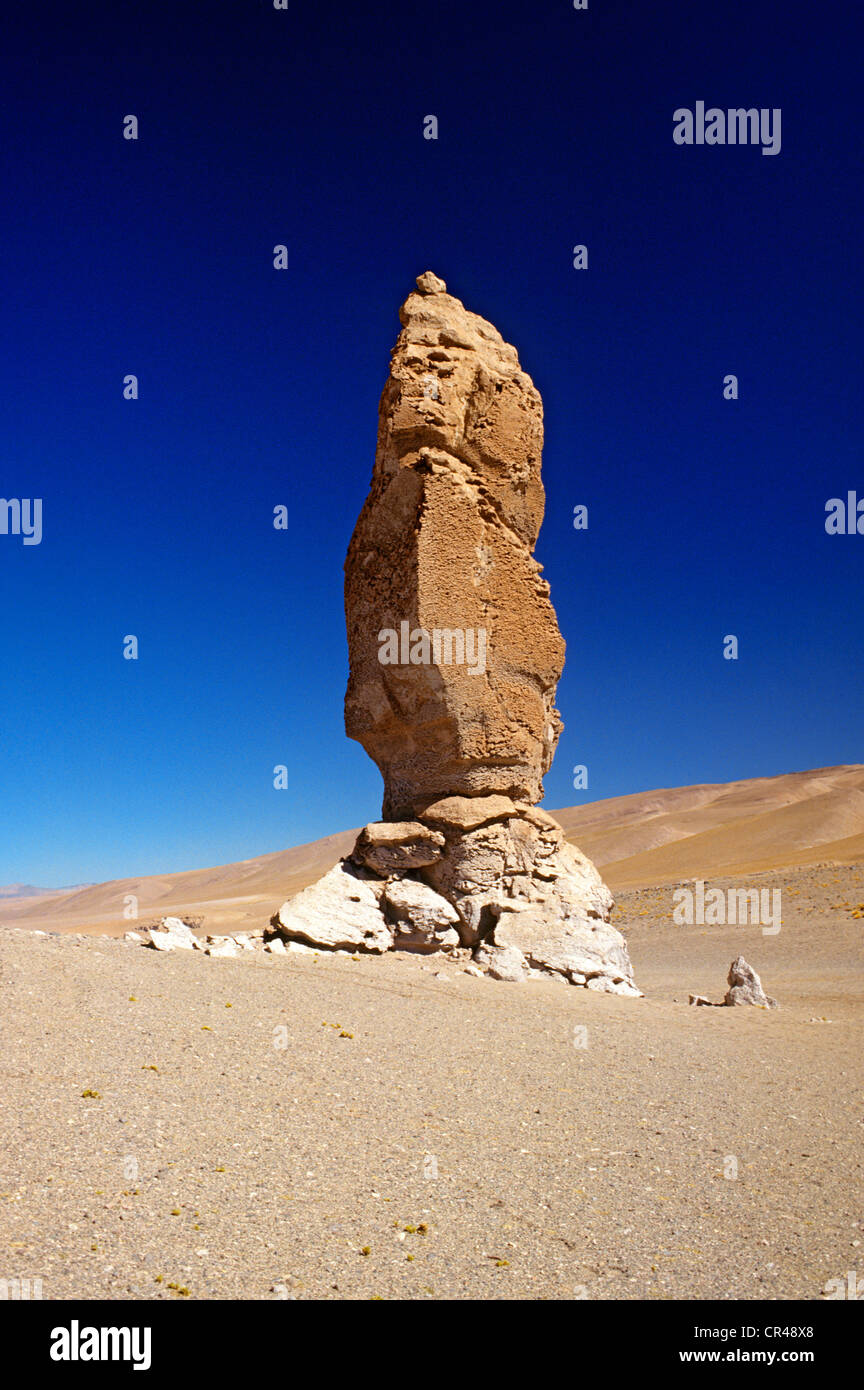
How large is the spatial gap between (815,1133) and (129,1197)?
5345 millimetres

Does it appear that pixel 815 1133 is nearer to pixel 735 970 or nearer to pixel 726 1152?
pixel 726 1152

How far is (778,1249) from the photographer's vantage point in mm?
4914

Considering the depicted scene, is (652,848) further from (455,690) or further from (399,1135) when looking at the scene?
(399,1135)

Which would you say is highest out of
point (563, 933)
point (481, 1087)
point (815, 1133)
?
point (563, 933)

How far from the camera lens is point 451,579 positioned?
38.7 ft

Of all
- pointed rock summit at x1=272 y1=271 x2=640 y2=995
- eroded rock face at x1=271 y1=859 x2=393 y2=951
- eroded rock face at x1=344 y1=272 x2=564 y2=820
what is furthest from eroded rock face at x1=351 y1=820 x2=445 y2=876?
eroded rock face at x1=344 y1=272 x2=564 y2=820

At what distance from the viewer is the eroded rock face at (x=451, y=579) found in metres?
11.8

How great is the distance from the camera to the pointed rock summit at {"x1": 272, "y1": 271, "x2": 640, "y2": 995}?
11633 mm

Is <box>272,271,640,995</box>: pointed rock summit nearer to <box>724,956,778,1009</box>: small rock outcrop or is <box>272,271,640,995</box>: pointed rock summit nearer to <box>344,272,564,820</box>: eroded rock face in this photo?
<box>344,272,564,820</box>: eroded rock face

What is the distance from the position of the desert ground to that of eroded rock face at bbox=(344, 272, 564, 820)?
2.83 m

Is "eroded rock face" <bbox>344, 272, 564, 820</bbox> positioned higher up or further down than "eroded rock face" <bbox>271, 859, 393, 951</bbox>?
higher up

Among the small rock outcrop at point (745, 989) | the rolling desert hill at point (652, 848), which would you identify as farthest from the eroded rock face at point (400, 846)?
the rolling desert hill at point (652, 848)

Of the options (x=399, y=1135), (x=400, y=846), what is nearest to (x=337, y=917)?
(x=400, y=846)
